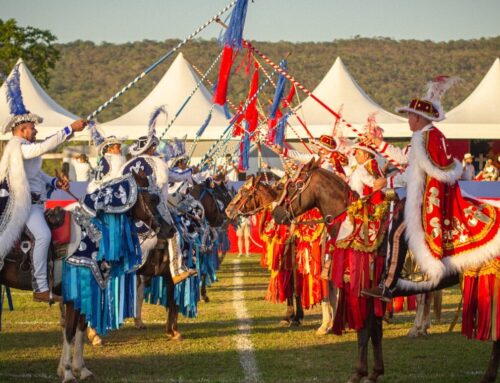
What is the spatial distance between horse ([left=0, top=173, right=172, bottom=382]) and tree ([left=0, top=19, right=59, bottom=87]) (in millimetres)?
41574

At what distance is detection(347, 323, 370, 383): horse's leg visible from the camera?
10711mm

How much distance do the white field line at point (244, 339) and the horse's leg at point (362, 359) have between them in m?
1.06

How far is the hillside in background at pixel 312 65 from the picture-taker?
9962cm

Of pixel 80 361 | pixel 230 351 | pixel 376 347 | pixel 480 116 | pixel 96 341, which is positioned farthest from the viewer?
pixel 480 116

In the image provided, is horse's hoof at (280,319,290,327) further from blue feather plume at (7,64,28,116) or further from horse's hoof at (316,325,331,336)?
blue feather plume at (7,64,28,116)

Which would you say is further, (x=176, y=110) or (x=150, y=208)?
(x=176, y=110)

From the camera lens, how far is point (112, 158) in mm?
14445

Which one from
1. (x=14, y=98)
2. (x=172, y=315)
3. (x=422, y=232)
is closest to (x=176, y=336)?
(x=172, y=315)

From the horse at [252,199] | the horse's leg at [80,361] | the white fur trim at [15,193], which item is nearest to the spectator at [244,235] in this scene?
the horse at [252,199]

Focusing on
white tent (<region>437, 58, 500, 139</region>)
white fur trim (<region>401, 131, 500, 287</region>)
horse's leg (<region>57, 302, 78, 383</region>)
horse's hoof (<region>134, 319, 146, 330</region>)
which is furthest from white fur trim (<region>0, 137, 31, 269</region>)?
white tent (<region>437, 58, 500, 139</region>)

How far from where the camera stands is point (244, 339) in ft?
46.4

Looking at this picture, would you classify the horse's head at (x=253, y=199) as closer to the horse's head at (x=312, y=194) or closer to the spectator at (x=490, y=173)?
the horse's head at (x=312, y=194)

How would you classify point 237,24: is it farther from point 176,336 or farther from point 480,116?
point 480,116

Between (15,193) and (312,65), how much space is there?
104337 mm
